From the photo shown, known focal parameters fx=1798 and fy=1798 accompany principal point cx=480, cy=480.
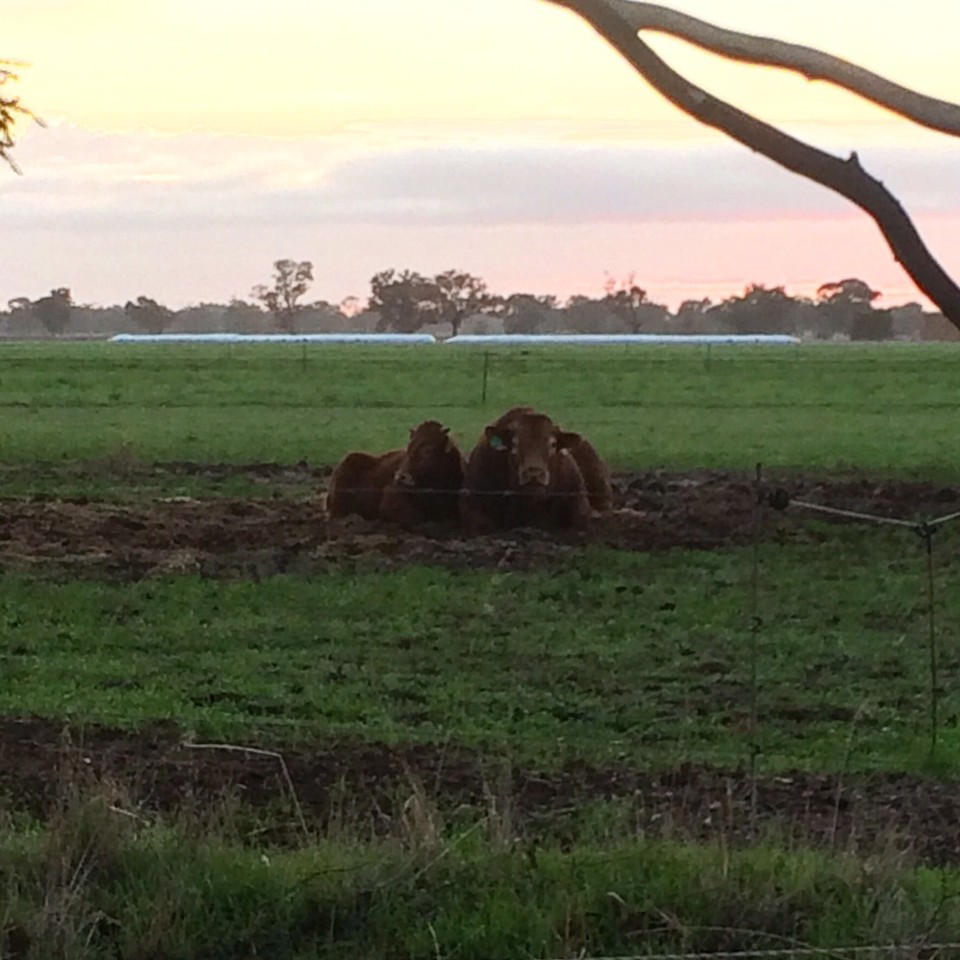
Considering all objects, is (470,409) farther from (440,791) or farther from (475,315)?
(475,315)

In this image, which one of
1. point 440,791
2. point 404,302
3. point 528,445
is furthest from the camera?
point 404,302

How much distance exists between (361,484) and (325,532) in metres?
1.26

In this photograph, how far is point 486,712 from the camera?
8.64 metres

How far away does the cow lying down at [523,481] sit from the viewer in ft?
48.5

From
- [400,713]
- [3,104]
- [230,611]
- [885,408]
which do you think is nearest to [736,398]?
[885,408]

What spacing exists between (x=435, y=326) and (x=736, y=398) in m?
117

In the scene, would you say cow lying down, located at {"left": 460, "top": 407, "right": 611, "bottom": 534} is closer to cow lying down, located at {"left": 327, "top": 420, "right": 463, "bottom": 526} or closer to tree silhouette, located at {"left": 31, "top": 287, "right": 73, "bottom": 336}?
cow lying down, located at {"left": 327, "top": 420, "right": 463, "bottom": 526}

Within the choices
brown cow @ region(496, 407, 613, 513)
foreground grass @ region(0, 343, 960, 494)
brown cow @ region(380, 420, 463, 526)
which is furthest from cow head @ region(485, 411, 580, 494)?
foreground grass @ region(0, 343, 960, 494)

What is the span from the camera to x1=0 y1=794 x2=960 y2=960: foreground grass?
490cm

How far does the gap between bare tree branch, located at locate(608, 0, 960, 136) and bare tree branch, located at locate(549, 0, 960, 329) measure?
0.11 metres

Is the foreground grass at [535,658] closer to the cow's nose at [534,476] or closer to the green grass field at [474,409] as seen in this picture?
the cow's nose at [534,476]

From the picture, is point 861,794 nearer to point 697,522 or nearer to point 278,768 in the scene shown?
point 278,768

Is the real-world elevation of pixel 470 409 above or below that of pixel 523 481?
below

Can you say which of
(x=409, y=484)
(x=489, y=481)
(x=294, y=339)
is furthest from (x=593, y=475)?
(x=294, y=339)
